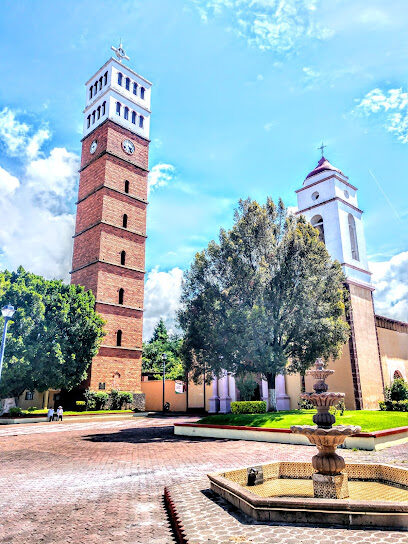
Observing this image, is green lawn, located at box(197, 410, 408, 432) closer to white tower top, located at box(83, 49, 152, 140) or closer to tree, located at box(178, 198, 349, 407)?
tree, located at box(178, 198, 349, 407)

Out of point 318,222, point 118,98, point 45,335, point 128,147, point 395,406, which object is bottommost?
point 395,406

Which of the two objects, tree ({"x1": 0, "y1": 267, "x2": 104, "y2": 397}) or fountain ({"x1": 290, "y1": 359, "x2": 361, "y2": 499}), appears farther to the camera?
tree ({"x1": 0, "y1": 267, "x2": 104, "y2": 397})

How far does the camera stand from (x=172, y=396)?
134 feet

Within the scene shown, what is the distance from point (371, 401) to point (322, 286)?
10922 mm

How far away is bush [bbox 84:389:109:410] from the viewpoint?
31250 millimetres

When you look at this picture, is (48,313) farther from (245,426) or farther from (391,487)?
→ (391,487)

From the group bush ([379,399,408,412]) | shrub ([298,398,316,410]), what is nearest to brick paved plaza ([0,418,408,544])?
shrub ([298,398,316,410])

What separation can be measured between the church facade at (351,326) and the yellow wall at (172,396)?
4.70 m

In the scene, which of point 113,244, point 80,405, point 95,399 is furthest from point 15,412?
point 113,244

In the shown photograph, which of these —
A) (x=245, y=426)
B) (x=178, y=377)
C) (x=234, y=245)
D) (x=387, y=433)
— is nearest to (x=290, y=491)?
(x=387, y=433)

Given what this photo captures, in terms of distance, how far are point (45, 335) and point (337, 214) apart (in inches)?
890

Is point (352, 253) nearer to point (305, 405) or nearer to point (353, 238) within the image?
point (353, 238)

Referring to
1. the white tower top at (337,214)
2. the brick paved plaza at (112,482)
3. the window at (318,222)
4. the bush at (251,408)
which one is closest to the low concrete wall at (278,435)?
the brick paved plaza at (112,482)

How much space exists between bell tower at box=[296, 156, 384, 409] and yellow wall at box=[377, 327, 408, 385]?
1621mm
